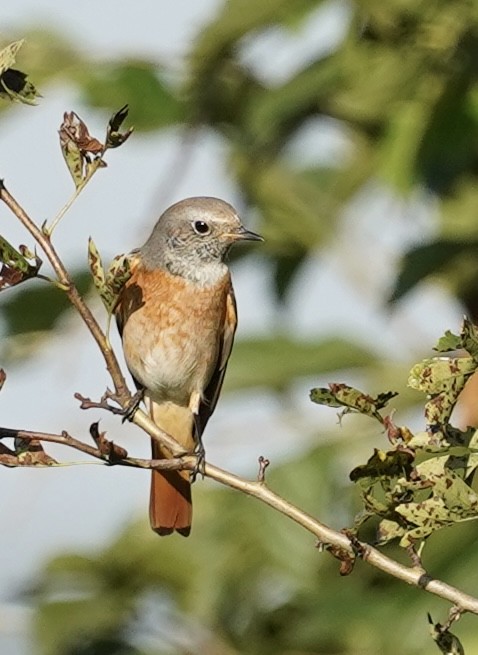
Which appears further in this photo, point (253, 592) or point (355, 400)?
point (253, 592)

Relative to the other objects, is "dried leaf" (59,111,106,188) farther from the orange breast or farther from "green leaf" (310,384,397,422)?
the orange breast

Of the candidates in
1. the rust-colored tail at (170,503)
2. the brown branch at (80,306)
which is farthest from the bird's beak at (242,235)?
the brown branch at (80,306)

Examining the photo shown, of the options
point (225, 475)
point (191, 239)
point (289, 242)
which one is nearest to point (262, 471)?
point (225, 475)

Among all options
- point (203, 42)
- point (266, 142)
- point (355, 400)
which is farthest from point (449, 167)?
point (355, 400)

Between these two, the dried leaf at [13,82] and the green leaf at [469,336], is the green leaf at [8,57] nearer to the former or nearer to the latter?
the dried leaf at [13,82]

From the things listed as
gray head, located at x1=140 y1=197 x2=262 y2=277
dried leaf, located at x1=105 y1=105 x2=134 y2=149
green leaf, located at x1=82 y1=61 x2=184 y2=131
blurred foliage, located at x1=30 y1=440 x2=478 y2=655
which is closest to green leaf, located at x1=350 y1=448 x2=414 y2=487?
dried leaf, located at x1=105 y1=105 x2=134 y2=149

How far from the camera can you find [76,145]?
2777 millimetres

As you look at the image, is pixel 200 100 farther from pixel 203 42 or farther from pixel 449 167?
pixel 449 167

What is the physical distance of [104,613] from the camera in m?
5.36

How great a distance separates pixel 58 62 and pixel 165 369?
1.09m

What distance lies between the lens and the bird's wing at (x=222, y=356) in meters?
5.03

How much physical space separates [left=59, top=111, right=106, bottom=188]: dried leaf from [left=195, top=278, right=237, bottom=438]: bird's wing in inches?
89.4

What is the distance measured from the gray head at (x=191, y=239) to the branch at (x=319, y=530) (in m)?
2.21

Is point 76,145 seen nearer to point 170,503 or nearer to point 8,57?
point 8,57
